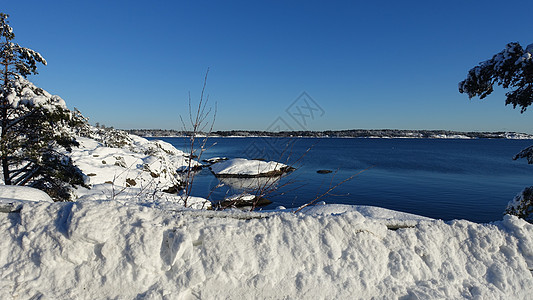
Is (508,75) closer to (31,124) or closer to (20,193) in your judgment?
(20,193)

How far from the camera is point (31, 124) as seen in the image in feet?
22.0

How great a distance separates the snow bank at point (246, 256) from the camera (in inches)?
68.2

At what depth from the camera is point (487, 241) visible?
218 centimetres

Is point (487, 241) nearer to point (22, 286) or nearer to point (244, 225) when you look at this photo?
point (244, 225)

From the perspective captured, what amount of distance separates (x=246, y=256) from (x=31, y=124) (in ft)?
25.7

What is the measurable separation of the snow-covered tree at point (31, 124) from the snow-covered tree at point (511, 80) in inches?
408

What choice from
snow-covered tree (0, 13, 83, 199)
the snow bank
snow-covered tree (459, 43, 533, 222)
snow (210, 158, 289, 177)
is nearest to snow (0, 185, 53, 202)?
the snow bank

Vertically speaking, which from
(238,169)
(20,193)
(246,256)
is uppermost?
(20,193)

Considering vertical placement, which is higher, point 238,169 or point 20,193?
point 20,193

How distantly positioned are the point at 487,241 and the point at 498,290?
0.37m

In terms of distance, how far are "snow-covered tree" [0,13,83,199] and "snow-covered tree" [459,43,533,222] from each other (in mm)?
10372

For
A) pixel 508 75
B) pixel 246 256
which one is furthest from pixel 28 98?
pixel 508 75

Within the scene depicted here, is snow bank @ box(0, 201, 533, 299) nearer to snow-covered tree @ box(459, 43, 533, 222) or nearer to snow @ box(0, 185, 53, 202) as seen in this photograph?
snow @ box(0, 185, 53, 202)

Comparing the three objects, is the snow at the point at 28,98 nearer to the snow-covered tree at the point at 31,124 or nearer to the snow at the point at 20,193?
the snow-covered tree at the point at 31,124
